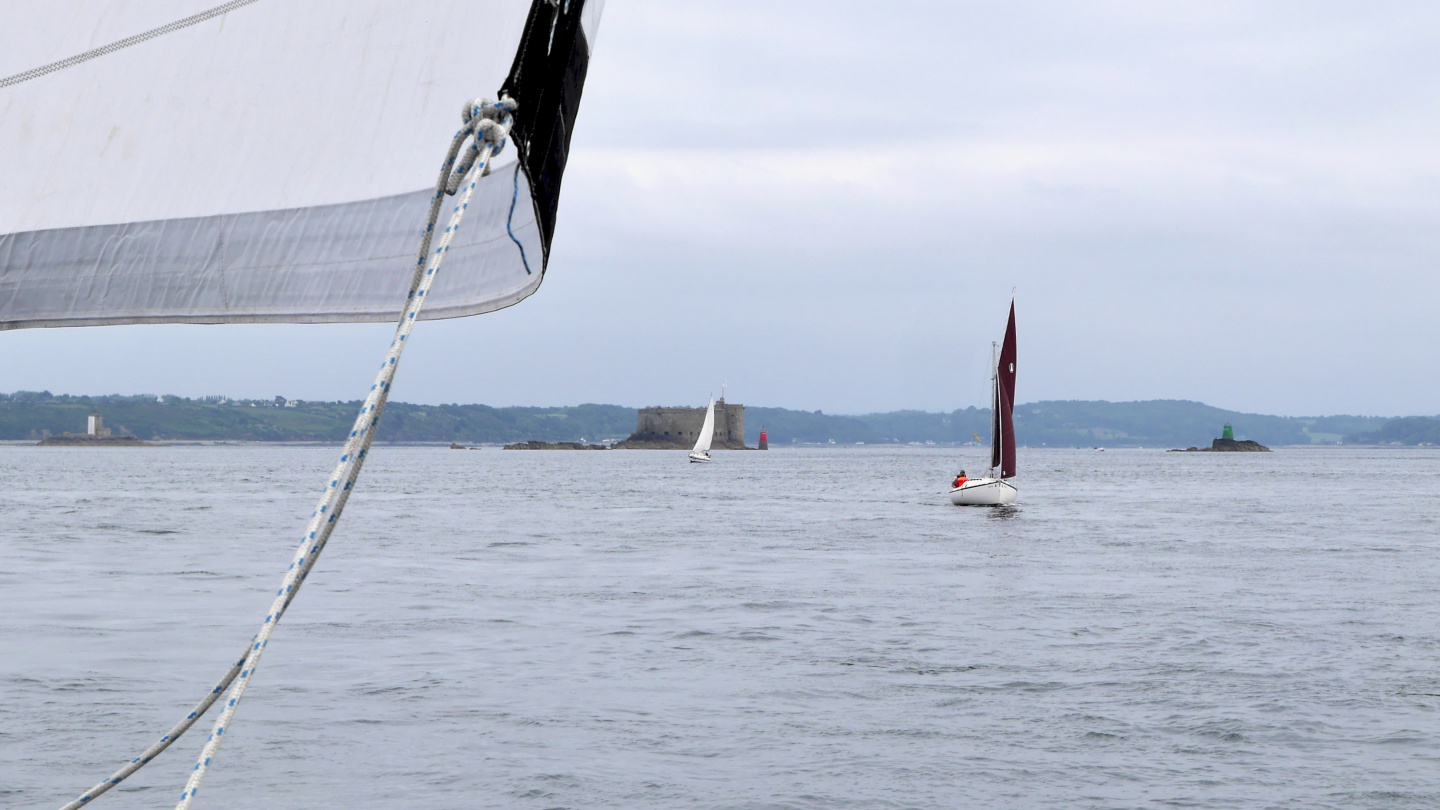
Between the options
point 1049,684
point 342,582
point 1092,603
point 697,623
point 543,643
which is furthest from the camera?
point 342,582

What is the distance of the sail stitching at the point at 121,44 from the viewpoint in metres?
3.07

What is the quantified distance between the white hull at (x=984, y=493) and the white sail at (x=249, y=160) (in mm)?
51362

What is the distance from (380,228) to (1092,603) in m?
22.3

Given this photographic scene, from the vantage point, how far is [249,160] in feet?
10.5

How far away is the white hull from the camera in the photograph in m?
53.2

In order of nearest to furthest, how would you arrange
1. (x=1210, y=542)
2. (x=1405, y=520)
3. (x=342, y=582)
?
1. (x=342, y=582)
2. (x=1210, y=542)
3. (x=1405, y=520)

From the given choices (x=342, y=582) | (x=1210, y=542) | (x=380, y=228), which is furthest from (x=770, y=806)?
(x=1210, y=542)

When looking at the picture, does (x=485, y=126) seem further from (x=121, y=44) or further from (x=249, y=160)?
(x=121, y=44)

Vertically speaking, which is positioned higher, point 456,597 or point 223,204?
point 223,204

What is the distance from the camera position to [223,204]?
129 inches

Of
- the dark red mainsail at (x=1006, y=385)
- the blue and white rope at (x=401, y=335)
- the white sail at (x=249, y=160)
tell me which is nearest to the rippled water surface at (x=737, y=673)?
the white sail at (x=249, y=160)

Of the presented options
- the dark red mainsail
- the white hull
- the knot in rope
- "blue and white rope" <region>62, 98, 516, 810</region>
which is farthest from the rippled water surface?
the white hull

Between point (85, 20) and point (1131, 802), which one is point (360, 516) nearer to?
point (1131, 802)

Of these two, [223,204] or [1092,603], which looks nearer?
[223,204]
